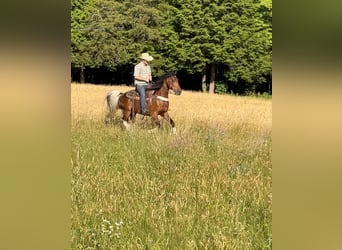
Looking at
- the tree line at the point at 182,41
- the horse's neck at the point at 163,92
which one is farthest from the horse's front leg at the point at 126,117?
the tree line at the point at 182,41

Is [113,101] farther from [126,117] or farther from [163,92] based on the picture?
[163,92]

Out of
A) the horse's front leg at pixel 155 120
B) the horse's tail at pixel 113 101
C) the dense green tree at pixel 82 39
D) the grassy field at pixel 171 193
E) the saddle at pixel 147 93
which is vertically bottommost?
the grassy field at pixel 171 193

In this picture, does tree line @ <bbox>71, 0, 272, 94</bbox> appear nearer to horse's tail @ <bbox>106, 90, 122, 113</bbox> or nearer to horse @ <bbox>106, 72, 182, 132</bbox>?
horse's tail @ <bbox>106, 90, 122, 113</bbox>

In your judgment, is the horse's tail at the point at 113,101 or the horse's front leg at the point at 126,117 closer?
the horse's front leg at the point at 126,117

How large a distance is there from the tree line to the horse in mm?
8627

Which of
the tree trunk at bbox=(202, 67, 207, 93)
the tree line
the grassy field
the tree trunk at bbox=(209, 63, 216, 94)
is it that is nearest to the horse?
the grassy field

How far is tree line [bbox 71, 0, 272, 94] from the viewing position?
17672 millimetres

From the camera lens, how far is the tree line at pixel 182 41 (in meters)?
Answer: 17.7

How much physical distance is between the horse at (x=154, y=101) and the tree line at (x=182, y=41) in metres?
8.63

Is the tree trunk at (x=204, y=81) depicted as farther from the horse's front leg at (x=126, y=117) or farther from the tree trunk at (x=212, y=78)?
the horse's front leg at (x=126, y=117)

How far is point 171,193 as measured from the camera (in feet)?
10.3

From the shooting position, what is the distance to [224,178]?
11.5ft
